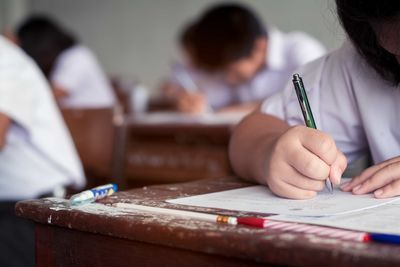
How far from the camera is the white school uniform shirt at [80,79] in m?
3.61

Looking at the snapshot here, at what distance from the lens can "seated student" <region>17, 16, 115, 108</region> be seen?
3094 millimetres

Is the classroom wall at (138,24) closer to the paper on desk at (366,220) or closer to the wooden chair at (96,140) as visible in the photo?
the wooden chair at (96,140)

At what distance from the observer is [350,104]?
92 centimetres

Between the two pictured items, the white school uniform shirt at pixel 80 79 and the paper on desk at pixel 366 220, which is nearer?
the paper on desk at pixel 366 220

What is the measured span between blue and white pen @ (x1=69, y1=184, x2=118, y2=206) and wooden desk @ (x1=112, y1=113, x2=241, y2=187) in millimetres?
1777

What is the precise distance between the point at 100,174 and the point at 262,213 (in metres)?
1.20

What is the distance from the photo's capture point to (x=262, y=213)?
0.63 metres

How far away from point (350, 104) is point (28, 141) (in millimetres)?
774

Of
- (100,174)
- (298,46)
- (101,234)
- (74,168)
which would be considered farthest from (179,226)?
(298,46)

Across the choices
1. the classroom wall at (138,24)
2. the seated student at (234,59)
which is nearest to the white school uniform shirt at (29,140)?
the seated student at (234,59)

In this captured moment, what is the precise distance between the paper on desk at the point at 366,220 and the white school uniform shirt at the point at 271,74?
93.5 inches

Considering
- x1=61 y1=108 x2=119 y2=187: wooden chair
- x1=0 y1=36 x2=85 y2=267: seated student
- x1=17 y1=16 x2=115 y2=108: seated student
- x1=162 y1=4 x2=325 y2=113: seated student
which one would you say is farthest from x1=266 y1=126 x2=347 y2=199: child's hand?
x1=17 y1=16 x2=115 y2=108: seated student

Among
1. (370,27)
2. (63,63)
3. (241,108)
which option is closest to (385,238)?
(370,27)

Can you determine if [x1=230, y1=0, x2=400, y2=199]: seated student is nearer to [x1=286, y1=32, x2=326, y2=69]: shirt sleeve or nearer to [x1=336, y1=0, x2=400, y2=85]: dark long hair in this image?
[x1=336, y1=0, x2=400, y2=85]: dark long hair
